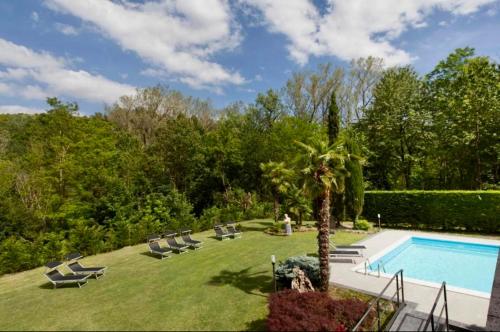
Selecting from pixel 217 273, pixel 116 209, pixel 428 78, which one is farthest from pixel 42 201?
pixel 428 78

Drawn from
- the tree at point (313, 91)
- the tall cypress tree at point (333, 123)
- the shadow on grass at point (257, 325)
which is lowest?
the shadow on grass at point (257, 325)

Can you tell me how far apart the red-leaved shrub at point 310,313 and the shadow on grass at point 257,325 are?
0.72 meters

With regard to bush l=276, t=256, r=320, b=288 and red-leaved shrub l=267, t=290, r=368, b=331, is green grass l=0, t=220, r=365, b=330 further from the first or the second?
red-leaved shrub l=267, t=290, r=368, b=331

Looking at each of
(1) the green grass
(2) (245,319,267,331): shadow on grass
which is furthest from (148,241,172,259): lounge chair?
(2) (245,319,267,331): shadow on grass

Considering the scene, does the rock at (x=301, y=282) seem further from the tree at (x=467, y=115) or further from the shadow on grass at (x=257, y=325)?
the tree at (x=467, y=115)

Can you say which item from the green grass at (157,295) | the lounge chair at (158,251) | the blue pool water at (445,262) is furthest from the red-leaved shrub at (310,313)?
the lounge chair at (158,251)

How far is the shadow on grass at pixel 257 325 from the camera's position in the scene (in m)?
7.27

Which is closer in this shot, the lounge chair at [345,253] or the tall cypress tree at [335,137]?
the lounge chair at [345,253]

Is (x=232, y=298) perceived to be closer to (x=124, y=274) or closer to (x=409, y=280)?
(x=124, y=274)

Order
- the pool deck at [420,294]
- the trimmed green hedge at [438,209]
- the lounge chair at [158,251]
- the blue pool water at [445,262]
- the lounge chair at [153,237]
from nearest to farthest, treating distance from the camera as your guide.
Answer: the pool deck at [420,294] → the blue pool water at [445,262] → the lounge chair at [158,251] → the lounge chair at [153,237] → the trimmed green hedge at [438,209]

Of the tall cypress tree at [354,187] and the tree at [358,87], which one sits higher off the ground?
→ the tree at [358,87]

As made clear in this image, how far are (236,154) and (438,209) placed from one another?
20735 millimetres

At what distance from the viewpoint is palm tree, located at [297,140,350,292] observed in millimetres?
9062

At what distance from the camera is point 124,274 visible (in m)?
12.3
